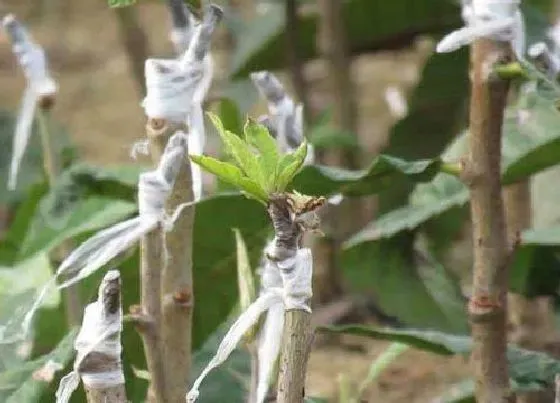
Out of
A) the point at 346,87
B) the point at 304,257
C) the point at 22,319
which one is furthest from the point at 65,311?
the point at 346,87

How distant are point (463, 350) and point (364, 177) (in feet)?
0.42

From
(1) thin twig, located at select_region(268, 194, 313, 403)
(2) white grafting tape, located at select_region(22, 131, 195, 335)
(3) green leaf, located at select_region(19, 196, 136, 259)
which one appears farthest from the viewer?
(3) green leaf, located at select_region(19, 196, 136, 259)

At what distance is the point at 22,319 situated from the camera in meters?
0.68

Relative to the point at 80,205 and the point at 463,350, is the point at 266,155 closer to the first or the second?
the point at 463,350

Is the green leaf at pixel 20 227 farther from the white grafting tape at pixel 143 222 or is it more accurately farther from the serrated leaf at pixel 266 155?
the serrated leaf at pixel 266 155

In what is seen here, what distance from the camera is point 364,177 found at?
75 centimetres

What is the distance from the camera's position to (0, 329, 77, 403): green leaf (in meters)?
0.67

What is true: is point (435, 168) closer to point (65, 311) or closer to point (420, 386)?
point (65, 311)

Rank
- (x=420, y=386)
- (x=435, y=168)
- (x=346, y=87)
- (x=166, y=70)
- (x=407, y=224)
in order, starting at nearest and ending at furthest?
(x=166, y=70) < (x=435, y=168) < (x=407, y=224) < (x=420, y=386) < (x=346, y=87)

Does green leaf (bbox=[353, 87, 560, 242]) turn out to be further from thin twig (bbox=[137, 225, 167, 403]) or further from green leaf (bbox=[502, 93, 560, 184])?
thin twig (bbox=[137, 225, 167, 403])

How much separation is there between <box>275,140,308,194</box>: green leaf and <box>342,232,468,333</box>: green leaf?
41cm

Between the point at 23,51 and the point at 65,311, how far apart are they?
21cm

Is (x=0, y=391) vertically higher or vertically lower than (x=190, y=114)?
lower

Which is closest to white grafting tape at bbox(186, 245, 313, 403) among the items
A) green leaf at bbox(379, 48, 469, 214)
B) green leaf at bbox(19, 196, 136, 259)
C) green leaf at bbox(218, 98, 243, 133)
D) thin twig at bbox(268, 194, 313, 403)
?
thin twig at bbox(268, 194, 313, 403)
